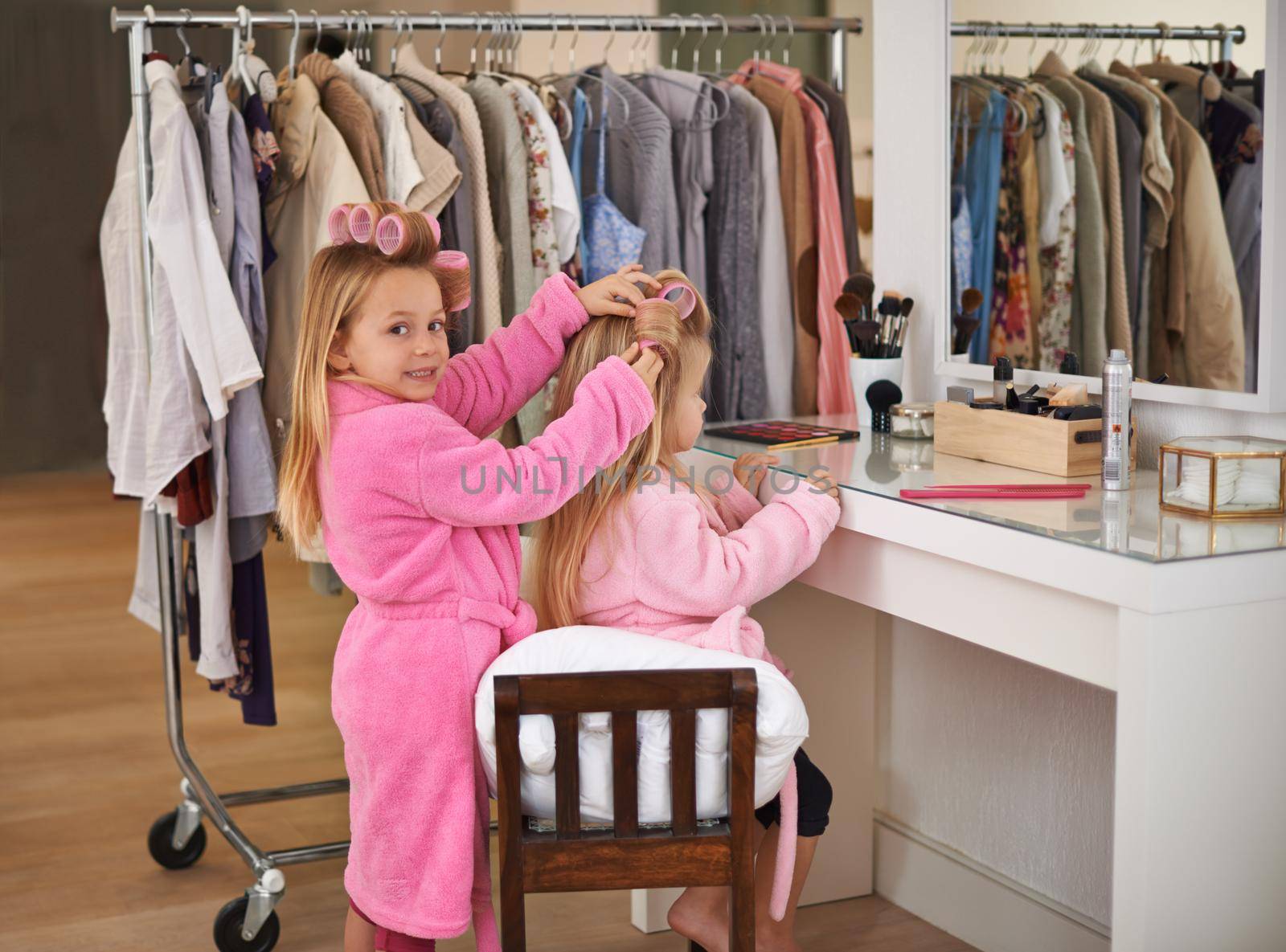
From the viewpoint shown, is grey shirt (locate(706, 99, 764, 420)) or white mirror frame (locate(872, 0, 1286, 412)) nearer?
white mirror frame (locate(872, 0, 1286, 412))

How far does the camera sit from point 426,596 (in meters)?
1.65

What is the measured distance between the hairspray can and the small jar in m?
0.41

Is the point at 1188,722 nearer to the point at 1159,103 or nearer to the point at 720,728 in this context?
the point at 720,728

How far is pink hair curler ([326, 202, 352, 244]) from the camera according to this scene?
1.70 m

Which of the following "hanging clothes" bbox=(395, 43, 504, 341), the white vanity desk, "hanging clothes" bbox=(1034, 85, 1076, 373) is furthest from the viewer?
"hanging clothes" bbox=(395, 43, 504, 341)

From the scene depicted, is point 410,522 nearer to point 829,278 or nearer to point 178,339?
point 178,339

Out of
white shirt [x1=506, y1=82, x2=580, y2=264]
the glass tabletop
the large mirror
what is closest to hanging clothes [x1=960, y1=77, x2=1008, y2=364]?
the large mirror

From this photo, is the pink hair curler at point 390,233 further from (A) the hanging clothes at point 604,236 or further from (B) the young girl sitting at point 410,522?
(A) the hanging clothes at point 604,236

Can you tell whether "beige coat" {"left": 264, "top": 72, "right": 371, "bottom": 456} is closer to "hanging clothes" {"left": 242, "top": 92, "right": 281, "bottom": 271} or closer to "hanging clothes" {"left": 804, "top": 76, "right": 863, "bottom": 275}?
"hanging clothes" {"left": 242, "top": 92, "right": 281, "bottom": 271}

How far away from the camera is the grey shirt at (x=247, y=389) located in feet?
7.32

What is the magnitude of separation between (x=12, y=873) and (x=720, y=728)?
1.71 metres

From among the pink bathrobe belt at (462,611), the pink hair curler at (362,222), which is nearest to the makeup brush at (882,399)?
the pink bathrobe belt at (462,611)

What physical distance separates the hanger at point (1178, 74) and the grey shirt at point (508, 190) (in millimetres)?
1022

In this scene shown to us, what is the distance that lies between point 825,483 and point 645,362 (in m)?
0.30
